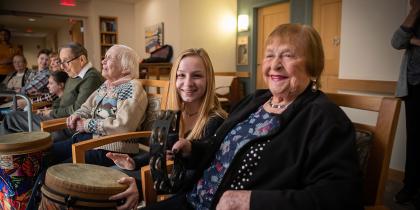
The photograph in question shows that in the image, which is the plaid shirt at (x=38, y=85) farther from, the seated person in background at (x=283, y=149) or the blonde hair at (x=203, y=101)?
the seated person in background at (x=283, y=149)

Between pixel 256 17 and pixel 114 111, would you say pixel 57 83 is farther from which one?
pixel 256 17

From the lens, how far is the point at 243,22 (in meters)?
5.91

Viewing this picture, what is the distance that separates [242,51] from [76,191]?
5.36 meters

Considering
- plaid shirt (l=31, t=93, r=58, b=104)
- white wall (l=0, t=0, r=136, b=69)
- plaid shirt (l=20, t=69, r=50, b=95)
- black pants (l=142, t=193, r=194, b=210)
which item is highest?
white wall (l=0, t=0, r=136, b=69)

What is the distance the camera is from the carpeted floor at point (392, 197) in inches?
88.2

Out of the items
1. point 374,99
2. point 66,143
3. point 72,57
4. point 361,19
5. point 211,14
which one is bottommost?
point 66,143

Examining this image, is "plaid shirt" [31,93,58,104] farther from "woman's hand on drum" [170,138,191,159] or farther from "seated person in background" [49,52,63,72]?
"woman's hand on drum" [170,138,191,159]

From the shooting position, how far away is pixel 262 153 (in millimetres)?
947

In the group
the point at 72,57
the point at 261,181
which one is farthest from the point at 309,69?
the point at 72,57

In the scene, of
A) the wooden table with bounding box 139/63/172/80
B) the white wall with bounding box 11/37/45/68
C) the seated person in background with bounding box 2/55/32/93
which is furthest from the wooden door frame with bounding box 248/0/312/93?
the white wall with bounding box 11/37/45/68

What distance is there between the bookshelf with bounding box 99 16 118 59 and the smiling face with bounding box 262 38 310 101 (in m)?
7.28

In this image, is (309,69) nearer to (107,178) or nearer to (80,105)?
(107,178)

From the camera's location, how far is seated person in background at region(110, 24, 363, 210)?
81 centimetres

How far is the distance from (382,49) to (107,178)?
2617 millimetres
